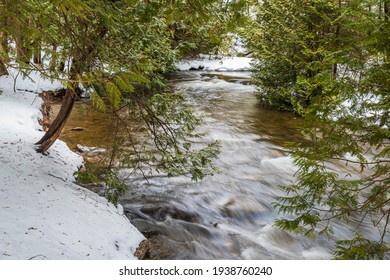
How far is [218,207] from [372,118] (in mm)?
3564

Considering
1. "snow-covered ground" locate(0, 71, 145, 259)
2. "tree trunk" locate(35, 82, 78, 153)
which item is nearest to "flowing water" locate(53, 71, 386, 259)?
"snow-covered ground" locate(0, 71, 145, 259)

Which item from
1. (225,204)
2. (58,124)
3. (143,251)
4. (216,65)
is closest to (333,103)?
(143,251)

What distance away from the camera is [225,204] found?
21.9ft

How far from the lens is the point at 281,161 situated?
Answer: 8.83m

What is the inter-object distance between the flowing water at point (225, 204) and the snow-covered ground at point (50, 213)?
3.03 ft

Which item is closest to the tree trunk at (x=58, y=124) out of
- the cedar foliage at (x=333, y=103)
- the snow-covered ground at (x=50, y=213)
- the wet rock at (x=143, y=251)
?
the snow-covered ground at (x=50, y=213)

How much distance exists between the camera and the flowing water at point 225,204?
5.40 meters

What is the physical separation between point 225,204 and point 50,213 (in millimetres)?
3570

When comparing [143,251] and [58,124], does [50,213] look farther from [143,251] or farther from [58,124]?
[58,124]

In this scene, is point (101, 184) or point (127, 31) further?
point (101, 184)

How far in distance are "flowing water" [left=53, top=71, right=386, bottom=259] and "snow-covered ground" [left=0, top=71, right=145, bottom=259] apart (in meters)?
0.92

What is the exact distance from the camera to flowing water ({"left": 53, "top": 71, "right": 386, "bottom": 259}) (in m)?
5.40
